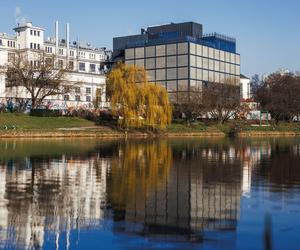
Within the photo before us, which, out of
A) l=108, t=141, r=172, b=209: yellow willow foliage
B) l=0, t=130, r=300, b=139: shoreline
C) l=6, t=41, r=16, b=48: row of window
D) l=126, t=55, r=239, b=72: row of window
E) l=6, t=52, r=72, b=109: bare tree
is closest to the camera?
l=108, t=141, r=172, b=209: yellow willow foliage

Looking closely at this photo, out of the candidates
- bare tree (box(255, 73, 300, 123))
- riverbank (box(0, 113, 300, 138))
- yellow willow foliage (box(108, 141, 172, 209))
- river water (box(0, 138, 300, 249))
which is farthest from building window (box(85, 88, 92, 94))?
river water (box(0, 138, 300, 249))

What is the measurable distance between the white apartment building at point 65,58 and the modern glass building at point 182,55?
874 centimetres

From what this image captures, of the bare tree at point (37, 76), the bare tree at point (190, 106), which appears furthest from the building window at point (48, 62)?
the bare tree at point (190, 106)

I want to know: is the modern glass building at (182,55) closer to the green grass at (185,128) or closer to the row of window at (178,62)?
the row of window at (178,62)

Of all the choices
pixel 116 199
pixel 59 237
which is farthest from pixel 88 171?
pixel 59 237

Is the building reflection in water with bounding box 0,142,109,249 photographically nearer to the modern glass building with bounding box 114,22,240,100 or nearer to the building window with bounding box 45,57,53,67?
the building window with bounding box 45,57,53,67

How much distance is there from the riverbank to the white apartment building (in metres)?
15.2

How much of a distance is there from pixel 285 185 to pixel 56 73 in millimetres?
76092

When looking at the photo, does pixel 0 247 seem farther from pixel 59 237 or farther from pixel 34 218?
pixel 34 218

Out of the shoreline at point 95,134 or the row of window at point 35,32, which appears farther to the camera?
the row of window at point 35,32

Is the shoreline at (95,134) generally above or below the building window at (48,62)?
below

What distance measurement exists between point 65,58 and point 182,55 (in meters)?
29.2

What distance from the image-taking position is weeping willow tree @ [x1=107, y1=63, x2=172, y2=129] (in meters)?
80.8

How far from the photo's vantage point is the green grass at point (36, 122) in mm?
77500
